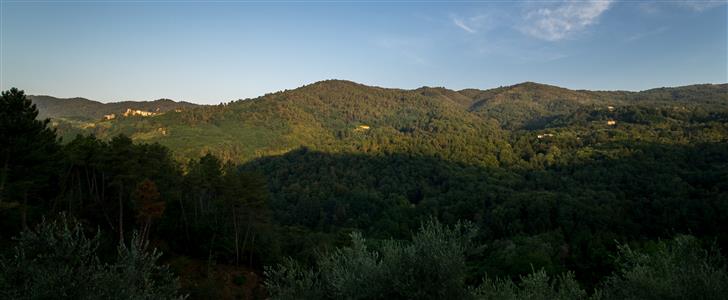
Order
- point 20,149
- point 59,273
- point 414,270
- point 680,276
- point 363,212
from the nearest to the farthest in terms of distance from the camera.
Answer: point 59,273 → point 414,270 → point 680,276 → point 20,149 → point 363,212

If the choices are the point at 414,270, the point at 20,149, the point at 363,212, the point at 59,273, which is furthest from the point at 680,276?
the point at 363,212

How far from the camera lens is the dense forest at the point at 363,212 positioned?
37.3 feet

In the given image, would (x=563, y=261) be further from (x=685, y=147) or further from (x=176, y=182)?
(x=685, y=147)

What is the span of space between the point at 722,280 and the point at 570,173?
382 feet

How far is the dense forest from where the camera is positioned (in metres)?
11.4

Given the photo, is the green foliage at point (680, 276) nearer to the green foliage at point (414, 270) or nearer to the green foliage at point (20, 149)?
the green foliage at point (414, 270)

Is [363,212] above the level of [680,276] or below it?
below

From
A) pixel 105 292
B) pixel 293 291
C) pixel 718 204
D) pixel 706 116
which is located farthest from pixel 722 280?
pixel 706 116

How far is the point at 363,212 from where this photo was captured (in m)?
98.2

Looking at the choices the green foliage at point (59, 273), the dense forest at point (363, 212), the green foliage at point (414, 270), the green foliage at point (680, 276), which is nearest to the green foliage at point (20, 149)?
the dense forest at point (363, 212)

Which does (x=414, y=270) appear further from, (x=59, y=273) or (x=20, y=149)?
(x=20, y=149)

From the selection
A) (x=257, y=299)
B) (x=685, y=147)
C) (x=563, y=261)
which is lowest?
(x=563, y=261)

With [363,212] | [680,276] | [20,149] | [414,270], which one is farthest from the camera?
[363,212]

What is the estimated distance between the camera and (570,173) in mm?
116625
